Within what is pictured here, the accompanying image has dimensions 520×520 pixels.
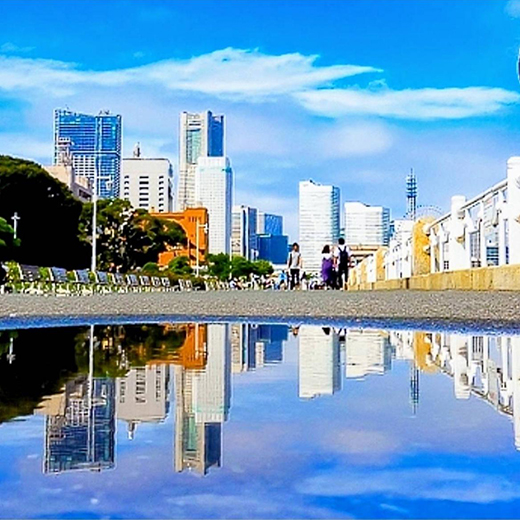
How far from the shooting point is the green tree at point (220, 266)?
95.7 metres

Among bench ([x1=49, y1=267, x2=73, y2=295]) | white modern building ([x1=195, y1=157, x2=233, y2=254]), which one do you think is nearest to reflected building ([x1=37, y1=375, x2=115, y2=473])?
bench ([x1=49, y1=267, x2=73, y2=295])

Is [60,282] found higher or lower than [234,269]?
lower

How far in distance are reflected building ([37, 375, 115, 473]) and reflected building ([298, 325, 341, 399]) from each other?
0.63 metres

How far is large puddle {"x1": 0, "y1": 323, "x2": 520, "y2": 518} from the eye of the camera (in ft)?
5.12

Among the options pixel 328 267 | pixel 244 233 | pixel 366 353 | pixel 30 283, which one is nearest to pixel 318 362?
pixel 366 353

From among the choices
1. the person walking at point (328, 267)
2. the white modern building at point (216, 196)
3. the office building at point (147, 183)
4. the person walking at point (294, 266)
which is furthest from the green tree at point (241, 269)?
the person walking at point (328, 267)

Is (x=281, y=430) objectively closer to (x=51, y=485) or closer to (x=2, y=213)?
(x=51, y=485)

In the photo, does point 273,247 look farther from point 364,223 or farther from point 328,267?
point 328,267

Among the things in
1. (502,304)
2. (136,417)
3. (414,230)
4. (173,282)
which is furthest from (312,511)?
(173,282)

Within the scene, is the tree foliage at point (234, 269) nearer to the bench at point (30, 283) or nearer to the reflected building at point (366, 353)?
the bench at point (30, 283)

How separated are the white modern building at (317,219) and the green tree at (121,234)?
55.4 m

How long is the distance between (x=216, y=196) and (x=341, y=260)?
13752 cm

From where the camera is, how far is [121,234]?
60.4 metres

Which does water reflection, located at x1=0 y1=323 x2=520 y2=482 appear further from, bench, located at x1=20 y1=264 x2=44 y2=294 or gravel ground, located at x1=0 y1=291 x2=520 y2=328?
bench, located at x1=20 y1=264 x2=44 y2=294
